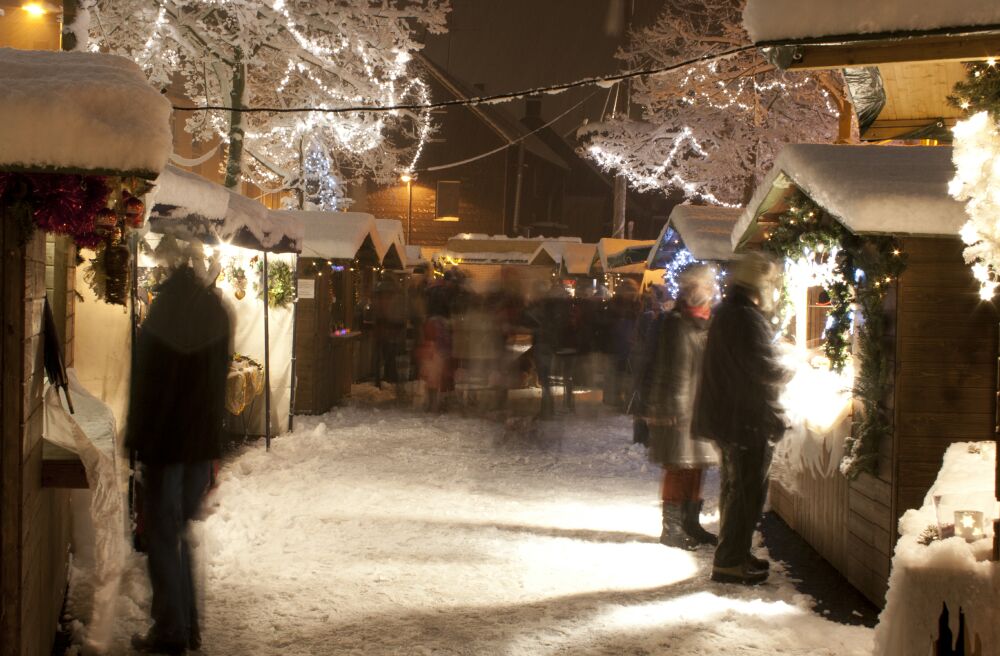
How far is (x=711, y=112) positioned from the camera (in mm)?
23531

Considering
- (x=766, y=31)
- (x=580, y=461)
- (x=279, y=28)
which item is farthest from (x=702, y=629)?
(x=279, y=28)

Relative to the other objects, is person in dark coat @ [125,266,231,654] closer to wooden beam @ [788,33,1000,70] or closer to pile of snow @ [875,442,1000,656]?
wooden beam @ [788,33,1000,70]

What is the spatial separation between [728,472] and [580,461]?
15.2ft

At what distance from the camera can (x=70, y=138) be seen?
338 centimetres

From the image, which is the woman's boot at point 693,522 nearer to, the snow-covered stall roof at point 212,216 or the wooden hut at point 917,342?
the wooden hut at point 917,342

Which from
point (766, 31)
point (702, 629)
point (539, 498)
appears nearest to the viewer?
point (766, 31)

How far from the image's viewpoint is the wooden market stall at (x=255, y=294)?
8.80 meters

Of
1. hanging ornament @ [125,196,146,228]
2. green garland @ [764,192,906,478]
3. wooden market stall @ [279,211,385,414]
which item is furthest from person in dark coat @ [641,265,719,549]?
wooden market stall @ [279,211,385,414]

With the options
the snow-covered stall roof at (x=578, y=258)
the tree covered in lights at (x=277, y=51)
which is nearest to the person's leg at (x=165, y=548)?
the tree covered in lights at (x=277, y=51)

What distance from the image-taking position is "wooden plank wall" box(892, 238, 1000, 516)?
19.7 ft

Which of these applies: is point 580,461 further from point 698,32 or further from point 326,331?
point 698,32

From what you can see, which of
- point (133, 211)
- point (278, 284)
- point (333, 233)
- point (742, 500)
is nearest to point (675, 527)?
point (742, 500)

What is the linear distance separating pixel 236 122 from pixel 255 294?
448 centimetres

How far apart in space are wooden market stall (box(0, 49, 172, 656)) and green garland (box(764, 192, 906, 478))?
452 cm
